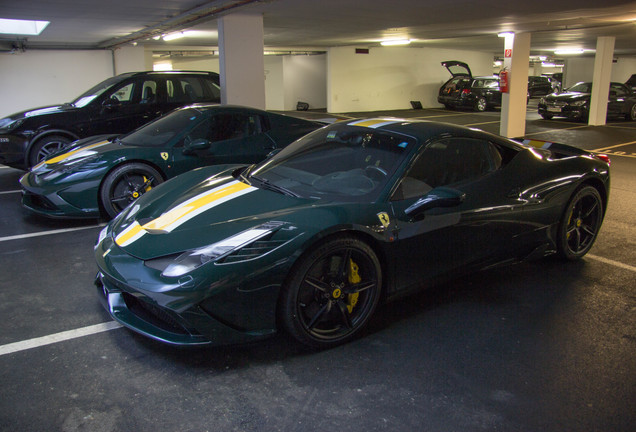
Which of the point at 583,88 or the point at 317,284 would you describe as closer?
the point at 317,284

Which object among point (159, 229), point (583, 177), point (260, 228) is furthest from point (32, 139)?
point (583, 177)

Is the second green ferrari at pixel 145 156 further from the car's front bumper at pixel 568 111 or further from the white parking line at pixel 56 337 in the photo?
the car's front bumper at pixel 568 111

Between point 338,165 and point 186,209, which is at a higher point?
point 338,165

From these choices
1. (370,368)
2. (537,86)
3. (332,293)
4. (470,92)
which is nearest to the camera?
(370,368)

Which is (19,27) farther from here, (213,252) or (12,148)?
(213,252)

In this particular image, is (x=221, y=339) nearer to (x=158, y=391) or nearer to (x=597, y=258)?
(x=158, y=391)

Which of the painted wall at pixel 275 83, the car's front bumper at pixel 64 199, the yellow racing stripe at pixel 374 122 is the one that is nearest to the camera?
the yellow racing stripe at pixel 374 122

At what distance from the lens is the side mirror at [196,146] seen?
5.32m

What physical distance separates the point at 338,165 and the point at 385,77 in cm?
1925

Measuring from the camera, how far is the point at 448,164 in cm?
345

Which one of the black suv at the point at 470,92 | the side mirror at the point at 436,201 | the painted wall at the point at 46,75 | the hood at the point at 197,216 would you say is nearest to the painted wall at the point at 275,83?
the black suv at the point at 470,92

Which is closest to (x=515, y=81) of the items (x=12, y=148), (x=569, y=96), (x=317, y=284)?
(x=569, y=96)

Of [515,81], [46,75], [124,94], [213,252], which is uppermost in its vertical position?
[46,75]

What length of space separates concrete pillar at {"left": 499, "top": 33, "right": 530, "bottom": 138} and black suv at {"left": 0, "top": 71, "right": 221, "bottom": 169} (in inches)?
326
